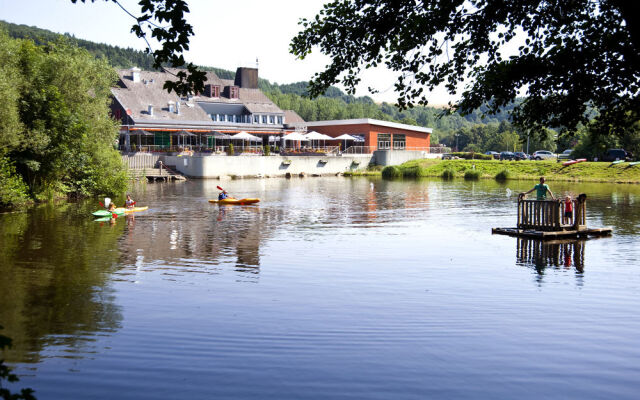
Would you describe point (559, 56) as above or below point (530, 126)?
above

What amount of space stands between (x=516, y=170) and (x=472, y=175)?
6.02 meters

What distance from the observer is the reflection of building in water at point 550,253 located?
55.3ft

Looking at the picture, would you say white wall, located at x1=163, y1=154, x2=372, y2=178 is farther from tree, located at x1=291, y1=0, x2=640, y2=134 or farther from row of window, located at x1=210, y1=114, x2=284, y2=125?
tree, located at x1=291, y1=0, x2=640, y2=134

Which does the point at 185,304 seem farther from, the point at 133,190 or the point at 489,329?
the point at 133,190

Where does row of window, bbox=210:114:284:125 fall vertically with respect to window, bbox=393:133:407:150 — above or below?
above

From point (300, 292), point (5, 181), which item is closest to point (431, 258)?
point (300, 292)

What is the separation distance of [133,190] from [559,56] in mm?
44039

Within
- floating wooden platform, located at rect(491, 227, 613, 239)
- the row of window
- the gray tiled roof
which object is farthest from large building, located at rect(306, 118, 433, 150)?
floating wooden platform, located at rect(491, 227, 613, 239)

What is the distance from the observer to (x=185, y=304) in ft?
39.7

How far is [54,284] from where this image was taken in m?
14.0

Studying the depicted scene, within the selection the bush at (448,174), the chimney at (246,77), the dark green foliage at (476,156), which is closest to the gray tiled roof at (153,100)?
the chimney at (246,77)

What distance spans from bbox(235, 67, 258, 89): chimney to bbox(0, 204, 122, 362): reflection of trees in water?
72.4m

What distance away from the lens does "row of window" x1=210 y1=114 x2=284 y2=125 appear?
82438 millimetres

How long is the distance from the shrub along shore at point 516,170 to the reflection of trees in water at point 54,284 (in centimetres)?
5409
